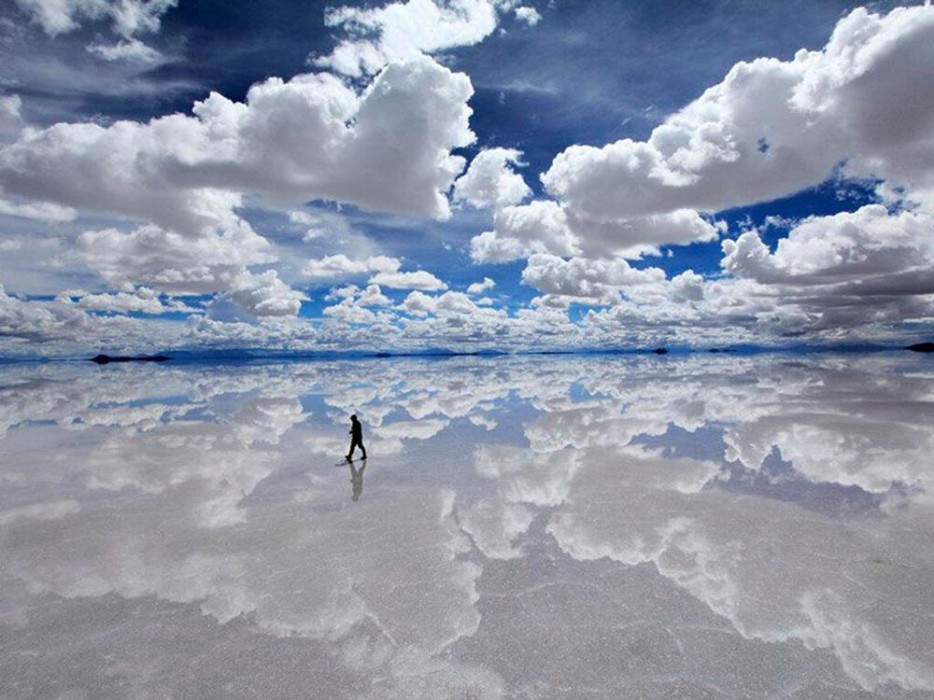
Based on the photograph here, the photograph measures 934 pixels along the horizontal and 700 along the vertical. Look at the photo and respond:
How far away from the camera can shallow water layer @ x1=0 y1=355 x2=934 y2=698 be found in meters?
6.29

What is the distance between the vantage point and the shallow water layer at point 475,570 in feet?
20.6

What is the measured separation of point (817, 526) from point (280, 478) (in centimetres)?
1373

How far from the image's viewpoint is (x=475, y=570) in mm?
8992

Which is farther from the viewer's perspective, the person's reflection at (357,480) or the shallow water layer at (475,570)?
the person's reflection at (357,480)

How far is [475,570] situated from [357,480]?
23.3 feet

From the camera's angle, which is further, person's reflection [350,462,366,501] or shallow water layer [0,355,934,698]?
person's reflection [350,462,366,501]

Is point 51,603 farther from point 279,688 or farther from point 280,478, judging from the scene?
point 280,478

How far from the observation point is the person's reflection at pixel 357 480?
13.8m

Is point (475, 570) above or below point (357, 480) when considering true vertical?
above

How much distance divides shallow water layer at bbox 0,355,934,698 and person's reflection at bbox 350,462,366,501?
0.46 ft

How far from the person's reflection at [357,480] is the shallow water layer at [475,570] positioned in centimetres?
14

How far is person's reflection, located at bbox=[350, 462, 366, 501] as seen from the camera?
45.2 ft

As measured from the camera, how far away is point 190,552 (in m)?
9.88

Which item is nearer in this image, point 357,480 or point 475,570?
point 475,570
